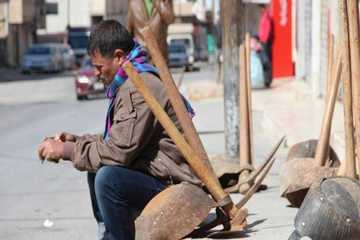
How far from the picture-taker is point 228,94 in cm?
1023

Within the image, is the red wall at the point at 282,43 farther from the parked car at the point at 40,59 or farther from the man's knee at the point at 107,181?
the parked car at the point at 40,59

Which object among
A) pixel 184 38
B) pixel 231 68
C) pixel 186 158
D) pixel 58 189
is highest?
pixel 184 38

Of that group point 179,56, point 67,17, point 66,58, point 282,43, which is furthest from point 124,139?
point 67,17

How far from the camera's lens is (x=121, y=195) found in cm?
601

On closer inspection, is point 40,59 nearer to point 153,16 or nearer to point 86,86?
point 86,86

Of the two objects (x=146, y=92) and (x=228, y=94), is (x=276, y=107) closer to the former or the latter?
(x=228, y=94)

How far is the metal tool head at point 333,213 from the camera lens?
19.2 ft

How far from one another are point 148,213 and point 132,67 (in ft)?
2.79

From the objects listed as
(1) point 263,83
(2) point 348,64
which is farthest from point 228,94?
(1) point 263,83

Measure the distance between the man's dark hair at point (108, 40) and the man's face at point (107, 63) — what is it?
0.08 ft

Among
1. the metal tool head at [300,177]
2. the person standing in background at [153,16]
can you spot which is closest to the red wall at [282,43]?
the person standing in background at [153,16]

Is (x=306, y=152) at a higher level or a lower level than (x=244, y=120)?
lower

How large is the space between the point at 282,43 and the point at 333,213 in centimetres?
2295

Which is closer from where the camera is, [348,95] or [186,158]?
[186,158]
